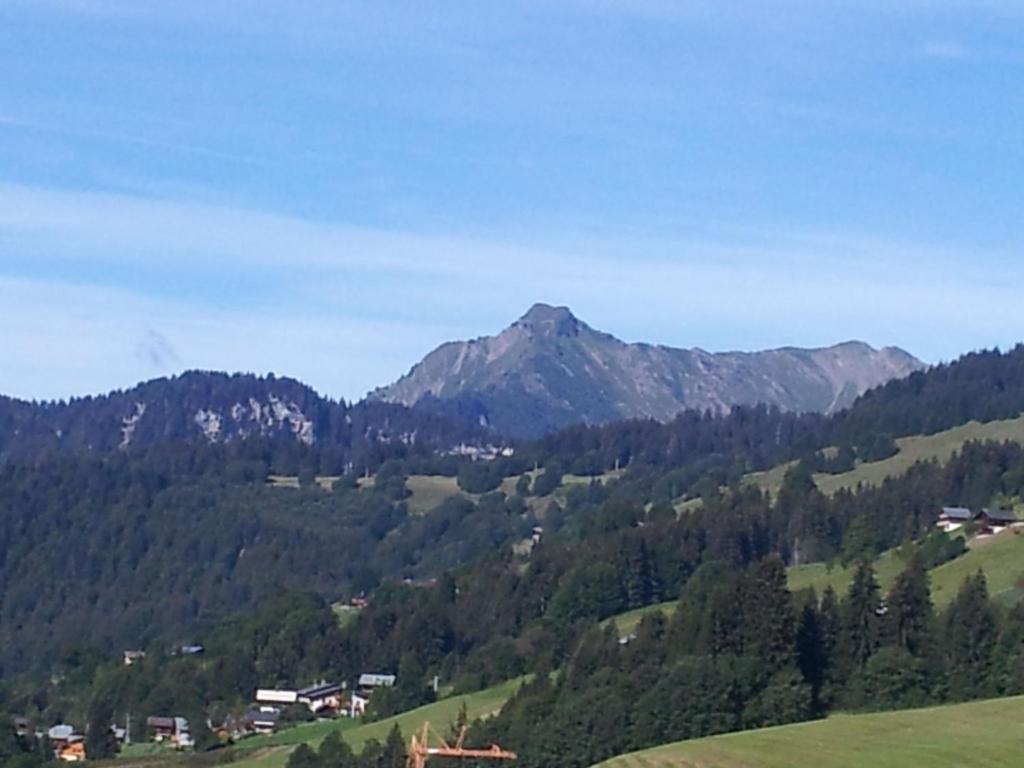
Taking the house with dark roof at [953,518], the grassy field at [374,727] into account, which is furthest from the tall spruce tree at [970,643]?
the house with dark roof at [953,518]

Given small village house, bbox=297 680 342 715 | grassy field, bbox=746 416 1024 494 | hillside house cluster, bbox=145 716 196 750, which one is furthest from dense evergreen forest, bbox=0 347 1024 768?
grassy field, bbox=746 416 1024 494

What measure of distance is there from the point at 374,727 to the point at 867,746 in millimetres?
45005

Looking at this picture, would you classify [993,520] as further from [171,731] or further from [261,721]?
[171,731]

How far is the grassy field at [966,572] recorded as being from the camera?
3999 inches

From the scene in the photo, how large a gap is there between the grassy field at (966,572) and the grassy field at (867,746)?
28.2m

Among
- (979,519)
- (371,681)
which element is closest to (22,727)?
(371,681)

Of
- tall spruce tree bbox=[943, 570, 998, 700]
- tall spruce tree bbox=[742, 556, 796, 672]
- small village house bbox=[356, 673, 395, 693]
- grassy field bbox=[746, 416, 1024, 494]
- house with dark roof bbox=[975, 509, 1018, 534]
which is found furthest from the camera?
grassy field bbox=[746, 416, 1024, 494]

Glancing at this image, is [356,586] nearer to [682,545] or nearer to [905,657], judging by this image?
[682,545]

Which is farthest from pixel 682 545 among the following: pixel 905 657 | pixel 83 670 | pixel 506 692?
pixel 905 657

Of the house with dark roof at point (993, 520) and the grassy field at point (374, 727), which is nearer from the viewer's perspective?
the grassy field at point (374, 727)

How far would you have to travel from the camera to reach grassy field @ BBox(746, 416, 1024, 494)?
583ft

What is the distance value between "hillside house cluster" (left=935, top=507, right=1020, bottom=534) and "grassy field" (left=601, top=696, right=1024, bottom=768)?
2076 inches

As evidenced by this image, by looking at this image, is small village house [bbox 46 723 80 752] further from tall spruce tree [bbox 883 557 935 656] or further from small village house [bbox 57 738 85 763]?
tall spruce tree [bbox 883 557 935 656]

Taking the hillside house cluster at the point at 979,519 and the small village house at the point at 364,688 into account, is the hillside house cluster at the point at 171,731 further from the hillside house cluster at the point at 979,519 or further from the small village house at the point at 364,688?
the hillside house cluster at the point at 979,519
